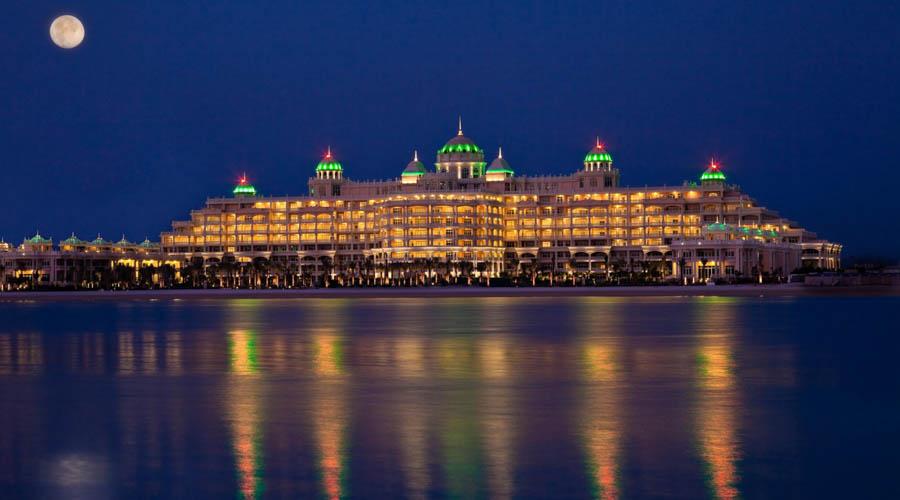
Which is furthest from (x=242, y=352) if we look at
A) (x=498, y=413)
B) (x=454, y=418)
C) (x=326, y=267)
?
(x=326, y=267)

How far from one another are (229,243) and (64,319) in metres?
132

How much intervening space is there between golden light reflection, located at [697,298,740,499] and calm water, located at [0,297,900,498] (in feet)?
0.21

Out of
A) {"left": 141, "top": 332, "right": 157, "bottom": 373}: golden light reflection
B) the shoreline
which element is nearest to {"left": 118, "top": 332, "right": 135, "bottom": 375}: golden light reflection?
{"left": 141, "top": 332, "right": 157, "bottom": 373}: golden light reflection

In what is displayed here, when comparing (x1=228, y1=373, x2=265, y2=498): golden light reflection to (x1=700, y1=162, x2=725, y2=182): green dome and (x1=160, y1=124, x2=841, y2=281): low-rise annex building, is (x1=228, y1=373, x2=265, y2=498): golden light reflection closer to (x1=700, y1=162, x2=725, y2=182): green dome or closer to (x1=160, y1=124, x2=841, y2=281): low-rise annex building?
(x1=160, y1=124, x2=841, y2=281): low-rise annex building

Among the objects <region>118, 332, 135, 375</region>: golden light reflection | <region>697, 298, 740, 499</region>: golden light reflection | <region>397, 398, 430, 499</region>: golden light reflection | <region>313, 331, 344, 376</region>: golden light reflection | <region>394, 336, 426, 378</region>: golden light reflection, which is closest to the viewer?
<region>397, 398, 430, 499</region>: golden light reflection

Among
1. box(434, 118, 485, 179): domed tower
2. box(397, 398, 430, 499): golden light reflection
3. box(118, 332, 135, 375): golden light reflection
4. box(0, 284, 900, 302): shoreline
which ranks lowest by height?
box(397, 398, 430, 499): golden light reflection

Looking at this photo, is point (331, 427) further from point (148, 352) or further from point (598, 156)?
point (598, 156)

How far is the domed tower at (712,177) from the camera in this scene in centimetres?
18125

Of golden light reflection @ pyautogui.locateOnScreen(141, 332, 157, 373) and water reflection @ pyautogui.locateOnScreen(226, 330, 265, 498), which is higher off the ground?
golden light reflection @ pyautogui.locateOnScreen(141, 332, 157, 373)

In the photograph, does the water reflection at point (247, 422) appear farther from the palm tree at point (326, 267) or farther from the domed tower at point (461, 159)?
the domed tower at point (461, 159)

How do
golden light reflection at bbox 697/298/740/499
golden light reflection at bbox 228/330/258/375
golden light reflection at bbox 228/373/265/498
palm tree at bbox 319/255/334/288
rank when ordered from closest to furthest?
golden light reflection at bbox 228/373/265/498 < golden light reflection at bbox 697/298/740/499 < golden light reflection at bbox 228/330/258/375 < palm tree at bbox 319/255/334/288

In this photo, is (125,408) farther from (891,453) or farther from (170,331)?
(170,331)

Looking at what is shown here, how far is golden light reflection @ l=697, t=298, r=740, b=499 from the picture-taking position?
52.6 ft

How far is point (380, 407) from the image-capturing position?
2323 centimetres
